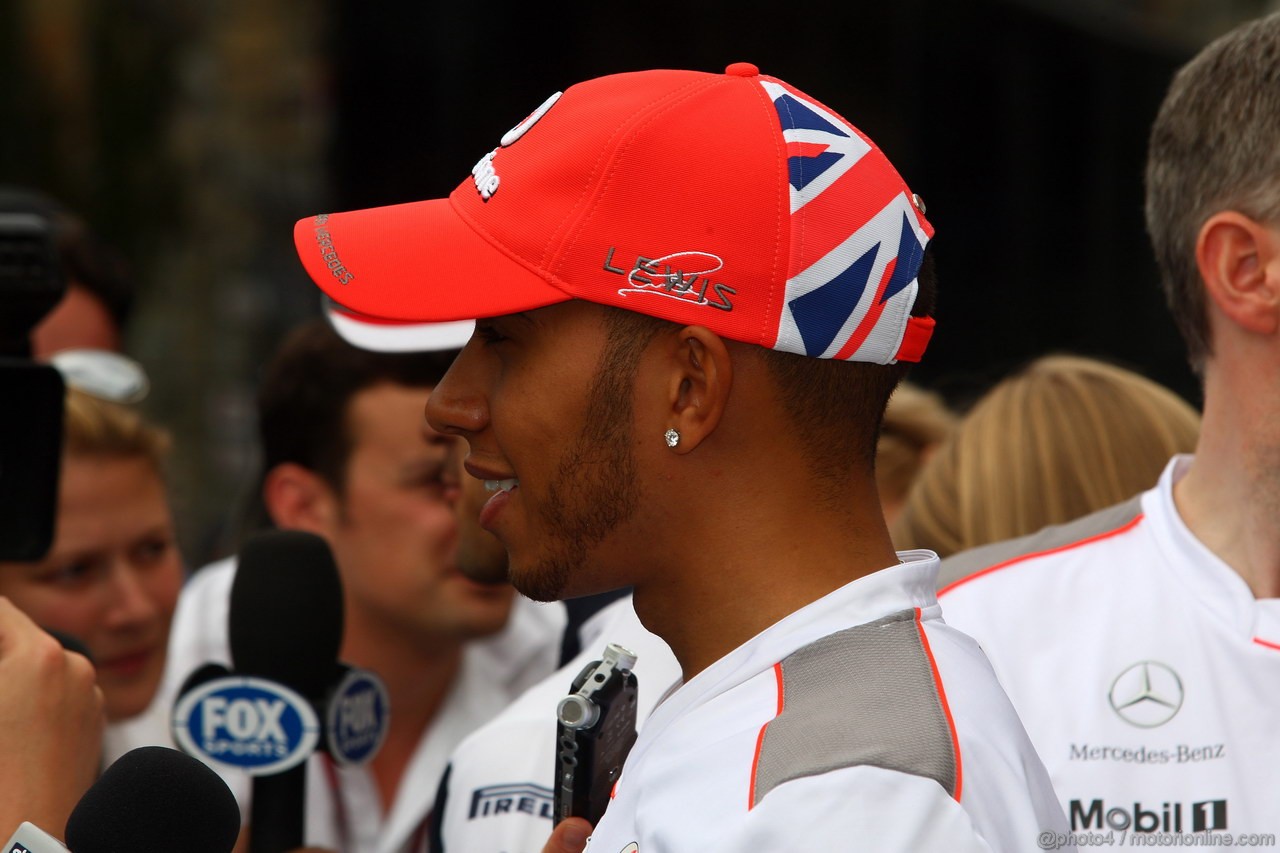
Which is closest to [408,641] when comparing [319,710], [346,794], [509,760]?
[346,794]

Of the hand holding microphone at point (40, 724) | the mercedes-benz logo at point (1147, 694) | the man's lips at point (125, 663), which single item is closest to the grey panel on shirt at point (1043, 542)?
the mercedes-benz logo at point (1147, 694)

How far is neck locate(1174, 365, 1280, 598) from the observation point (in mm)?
2277

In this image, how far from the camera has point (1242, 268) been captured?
2.31 metres

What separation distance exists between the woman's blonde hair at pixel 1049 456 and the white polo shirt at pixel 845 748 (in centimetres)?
151

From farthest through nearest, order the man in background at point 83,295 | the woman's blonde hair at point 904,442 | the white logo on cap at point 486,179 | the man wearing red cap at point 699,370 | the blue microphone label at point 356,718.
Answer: the man in background at point 83,295
the woman's blonde hair at point 904,442
the blue microphone label at point 356,718
the white logo on cap at point 486,179
the man wearing red cap at point 699,370

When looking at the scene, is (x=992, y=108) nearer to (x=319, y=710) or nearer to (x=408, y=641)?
(x=408, y=641)

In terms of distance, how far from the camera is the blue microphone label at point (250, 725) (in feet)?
8.06

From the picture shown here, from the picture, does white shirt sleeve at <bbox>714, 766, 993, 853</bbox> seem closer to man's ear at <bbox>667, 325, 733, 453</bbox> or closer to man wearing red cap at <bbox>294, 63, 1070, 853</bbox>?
man wearing red cap at <bbox>294, 63, 1070, 853</bbox>

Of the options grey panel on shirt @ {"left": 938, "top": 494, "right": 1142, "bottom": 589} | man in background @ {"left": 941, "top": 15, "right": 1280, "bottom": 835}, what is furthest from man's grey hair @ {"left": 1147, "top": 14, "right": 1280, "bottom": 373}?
grey panel on shirt @ {"left": 938, "top": 494, "right": 1142, "bottom": 589}

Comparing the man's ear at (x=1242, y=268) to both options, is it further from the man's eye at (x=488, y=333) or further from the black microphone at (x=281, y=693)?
the black microphone at (x=281, y=693)

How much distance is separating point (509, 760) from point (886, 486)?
7.16ft

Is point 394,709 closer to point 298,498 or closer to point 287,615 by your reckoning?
point 298,498

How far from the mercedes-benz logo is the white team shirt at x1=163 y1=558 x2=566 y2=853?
177 cm

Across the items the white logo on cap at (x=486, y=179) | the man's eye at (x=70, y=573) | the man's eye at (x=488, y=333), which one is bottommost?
the man's eye at (x=70, y=573)
